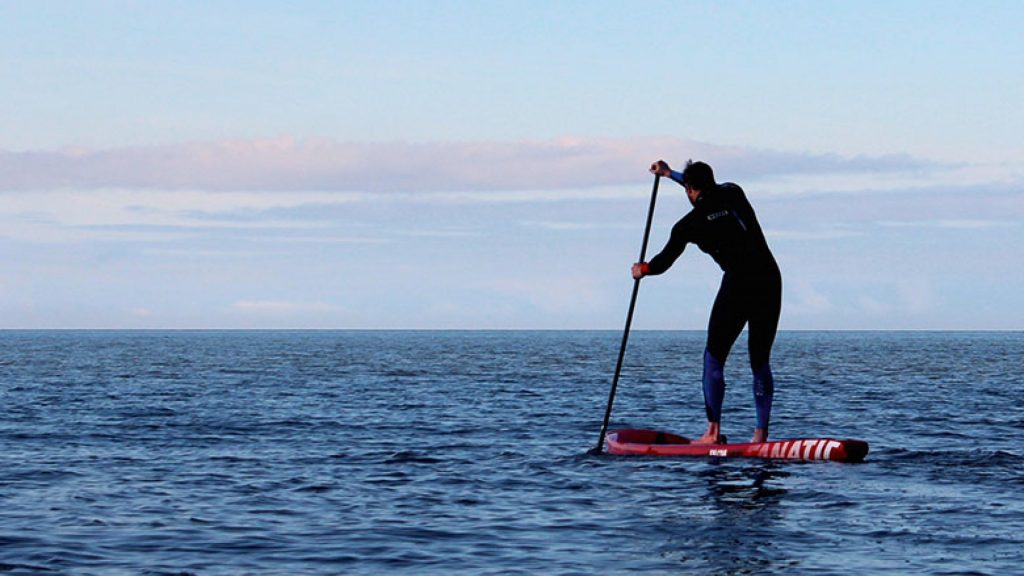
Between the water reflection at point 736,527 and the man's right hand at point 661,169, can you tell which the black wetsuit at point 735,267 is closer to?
the man's right hand at point 661,169

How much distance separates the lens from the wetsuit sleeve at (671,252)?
1570 cm

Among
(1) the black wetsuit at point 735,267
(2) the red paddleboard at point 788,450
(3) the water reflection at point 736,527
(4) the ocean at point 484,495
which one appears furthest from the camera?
(2) the red paddleboard at point 788,450

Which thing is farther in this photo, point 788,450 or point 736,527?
point 788,450

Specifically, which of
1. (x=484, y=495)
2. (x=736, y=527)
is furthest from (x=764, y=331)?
(x=736, y=527)

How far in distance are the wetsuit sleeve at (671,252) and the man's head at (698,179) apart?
0.38 meters

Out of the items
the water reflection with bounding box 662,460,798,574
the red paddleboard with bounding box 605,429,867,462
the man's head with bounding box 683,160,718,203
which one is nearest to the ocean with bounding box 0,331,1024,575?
the water reflection with bounding box 662,460,798,574

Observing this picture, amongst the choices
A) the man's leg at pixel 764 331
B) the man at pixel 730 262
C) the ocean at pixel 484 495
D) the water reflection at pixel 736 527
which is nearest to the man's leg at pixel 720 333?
the man at pixel 730 262

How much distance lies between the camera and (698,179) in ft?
51.7

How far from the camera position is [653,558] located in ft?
32.9

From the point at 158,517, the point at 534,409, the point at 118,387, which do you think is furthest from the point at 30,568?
the point at 118,387

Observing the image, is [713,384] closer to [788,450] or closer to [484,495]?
[788,450]

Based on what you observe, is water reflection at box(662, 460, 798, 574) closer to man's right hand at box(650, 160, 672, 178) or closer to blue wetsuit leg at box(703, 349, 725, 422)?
blue wetsuit leg at box(703, 349, 725, 422)

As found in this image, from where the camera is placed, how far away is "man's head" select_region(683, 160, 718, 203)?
15750mm

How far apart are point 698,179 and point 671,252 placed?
2.96 feet
